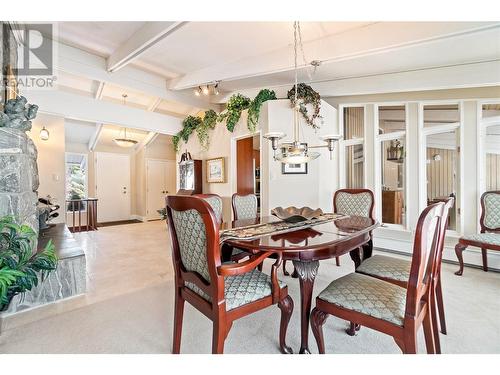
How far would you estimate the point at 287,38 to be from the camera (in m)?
3.06

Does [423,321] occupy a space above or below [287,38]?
below

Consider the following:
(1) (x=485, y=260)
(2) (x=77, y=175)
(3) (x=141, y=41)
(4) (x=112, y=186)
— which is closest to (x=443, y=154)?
(1) (x=485, y=260)

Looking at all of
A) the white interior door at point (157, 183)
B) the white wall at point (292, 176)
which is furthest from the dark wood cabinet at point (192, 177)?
the white interior door at point (157, 183)

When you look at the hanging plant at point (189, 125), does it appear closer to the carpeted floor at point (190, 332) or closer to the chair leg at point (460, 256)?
the carpeted floor at point (190, 332)

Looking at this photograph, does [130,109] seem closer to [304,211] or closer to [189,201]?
[304,211]

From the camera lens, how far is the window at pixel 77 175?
7125 mm

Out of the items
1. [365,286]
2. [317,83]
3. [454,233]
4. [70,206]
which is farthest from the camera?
[70,206]

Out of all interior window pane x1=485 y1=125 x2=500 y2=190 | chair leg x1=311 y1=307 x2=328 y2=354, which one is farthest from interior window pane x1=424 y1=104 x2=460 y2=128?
chair leg x1=311 y1=307 x2=328 y2=354

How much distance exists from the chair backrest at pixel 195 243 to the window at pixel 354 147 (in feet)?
11.5

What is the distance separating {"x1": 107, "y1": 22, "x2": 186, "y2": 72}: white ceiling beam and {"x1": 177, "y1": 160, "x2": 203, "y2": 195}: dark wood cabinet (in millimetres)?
2403

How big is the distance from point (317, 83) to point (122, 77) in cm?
325

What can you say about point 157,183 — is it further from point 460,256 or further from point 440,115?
point 460,256

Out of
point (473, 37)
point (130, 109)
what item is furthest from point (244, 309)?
point (130, 109)

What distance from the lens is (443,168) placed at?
3.76 metres
